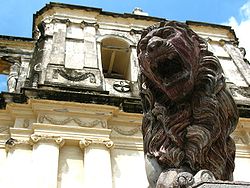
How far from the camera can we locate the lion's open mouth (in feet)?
10.4

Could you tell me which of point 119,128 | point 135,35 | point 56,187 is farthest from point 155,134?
point 135,35

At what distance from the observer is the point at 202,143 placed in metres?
3.00

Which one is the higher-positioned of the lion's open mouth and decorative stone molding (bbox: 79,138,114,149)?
decorative stone molding (bbox: 79,138,114,149)

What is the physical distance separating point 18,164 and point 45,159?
546 millimetres

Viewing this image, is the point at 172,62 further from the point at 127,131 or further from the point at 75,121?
the point at 127,131

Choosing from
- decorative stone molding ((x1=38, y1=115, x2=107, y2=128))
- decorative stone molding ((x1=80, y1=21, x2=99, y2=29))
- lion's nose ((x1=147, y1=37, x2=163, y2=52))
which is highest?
decorative stone molding ((x1=80, y1=21, x2=99, y2=29))

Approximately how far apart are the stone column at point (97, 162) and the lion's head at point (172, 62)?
4.97m

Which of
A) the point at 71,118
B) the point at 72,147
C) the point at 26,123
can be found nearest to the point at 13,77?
the point at 26,123

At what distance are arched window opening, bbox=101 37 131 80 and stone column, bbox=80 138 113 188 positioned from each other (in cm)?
502

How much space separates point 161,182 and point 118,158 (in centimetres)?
604

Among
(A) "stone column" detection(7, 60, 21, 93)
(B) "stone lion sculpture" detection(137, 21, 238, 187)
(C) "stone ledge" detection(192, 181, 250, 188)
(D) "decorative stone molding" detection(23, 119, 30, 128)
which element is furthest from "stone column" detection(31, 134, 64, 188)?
(C) "stone ledge" detection(192, 181, 250, 188)

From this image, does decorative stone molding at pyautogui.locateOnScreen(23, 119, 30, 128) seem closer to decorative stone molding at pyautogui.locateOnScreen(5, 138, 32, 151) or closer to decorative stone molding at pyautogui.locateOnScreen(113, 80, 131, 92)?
decorative stone molding at pyautogui.locateOnScreen(5, 138, 32, 151)

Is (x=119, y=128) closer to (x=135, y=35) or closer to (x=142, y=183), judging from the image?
(x=142, y=183)

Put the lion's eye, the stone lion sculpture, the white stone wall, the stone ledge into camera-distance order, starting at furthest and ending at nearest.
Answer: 1. the white stone wall
2. the lion's eye
3. the stone lion sculpture
4. the stone ledge
